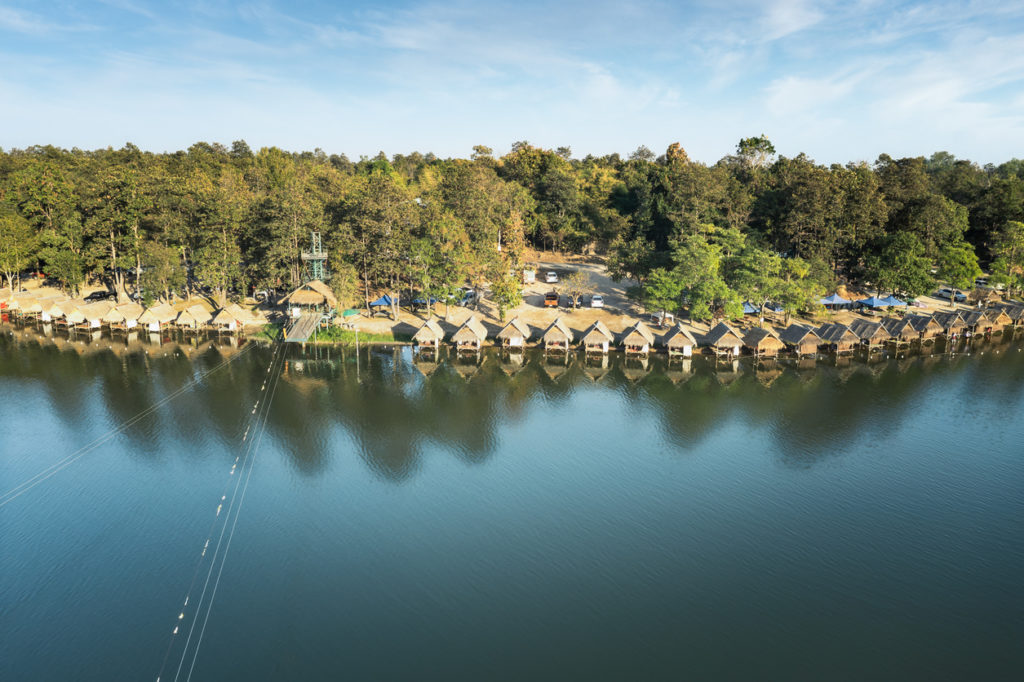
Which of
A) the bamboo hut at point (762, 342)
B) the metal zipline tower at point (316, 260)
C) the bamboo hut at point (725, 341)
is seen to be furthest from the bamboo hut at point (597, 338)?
the metal zipline tower at point (316, 260)

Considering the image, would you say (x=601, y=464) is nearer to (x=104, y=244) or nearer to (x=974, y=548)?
(x=974, y=548)

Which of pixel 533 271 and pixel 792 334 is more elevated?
pixel 533 271

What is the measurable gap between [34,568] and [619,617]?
2397 centimetres

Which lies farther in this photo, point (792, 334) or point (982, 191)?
point (982, 191)

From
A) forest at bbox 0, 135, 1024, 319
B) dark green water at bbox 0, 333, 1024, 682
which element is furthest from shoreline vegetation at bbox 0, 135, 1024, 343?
dark green water at bbox 0, 333, 1024, 682

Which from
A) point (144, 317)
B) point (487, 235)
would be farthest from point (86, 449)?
point (487, 235)

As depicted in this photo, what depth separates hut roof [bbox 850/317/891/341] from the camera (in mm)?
55219

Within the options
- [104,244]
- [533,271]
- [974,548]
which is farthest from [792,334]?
[104,244]

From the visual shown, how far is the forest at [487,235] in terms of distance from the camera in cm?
5944

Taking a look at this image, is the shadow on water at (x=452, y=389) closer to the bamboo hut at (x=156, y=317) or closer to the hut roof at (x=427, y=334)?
the hut roof at (x=427, y=334)

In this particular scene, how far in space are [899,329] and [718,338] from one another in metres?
19.8

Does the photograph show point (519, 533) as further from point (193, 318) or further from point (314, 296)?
point (193, 318)

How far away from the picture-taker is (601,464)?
3309 cm

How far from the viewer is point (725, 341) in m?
52.0
